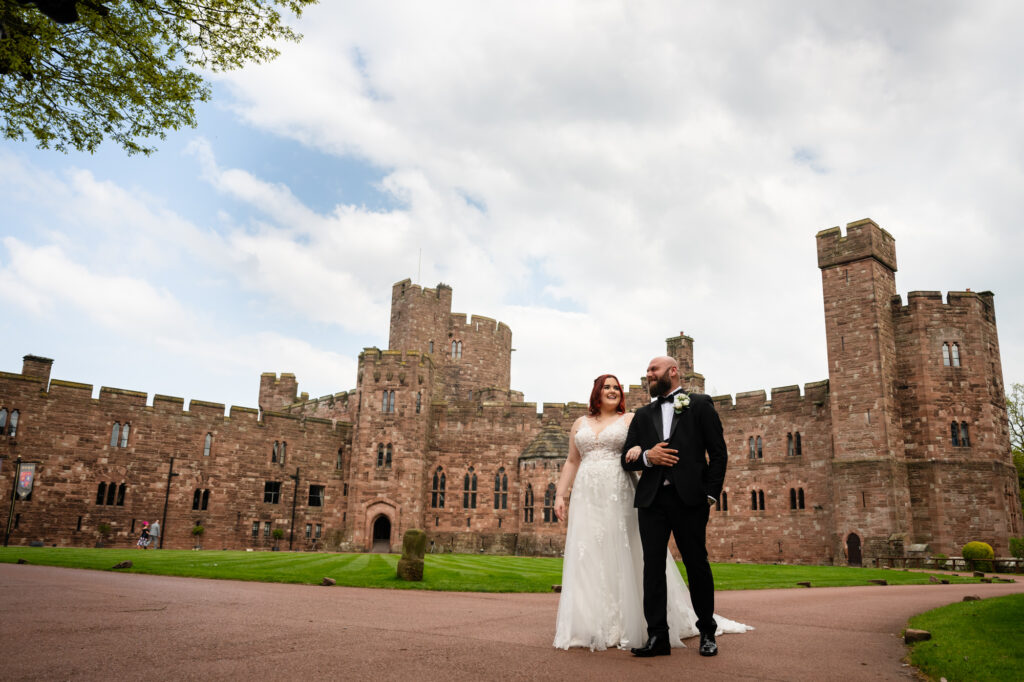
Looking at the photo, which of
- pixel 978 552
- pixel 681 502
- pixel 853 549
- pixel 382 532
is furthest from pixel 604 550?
pixel 382 532

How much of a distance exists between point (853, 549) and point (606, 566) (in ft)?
99.6

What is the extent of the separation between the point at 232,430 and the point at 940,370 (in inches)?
1405

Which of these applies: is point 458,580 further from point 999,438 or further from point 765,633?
point 999,438

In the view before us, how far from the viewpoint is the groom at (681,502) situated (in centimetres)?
605

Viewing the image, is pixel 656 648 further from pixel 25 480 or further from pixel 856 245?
pixel 856 245

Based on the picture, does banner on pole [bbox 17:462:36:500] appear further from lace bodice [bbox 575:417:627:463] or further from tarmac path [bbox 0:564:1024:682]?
lace bodice [bbox 575:417:627:463]

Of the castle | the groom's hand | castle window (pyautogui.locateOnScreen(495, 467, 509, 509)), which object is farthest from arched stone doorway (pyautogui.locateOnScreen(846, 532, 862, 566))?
the groom's hand

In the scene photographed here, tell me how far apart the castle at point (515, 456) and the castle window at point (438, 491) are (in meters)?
0.13

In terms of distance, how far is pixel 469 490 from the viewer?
4303 centimetres

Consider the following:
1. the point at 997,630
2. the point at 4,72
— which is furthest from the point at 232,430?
the point at 997,630

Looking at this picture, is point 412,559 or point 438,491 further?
point 438,491

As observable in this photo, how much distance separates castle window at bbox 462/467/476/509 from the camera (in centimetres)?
4288

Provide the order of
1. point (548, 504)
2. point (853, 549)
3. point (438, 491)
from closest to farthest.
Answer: point (853, 549) → point (548, 504) → point (438, 491)

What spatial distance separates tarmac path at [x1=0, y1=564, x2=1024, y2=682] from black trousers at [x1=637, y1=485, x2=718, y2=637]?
0.37 m
